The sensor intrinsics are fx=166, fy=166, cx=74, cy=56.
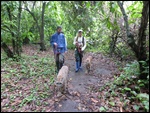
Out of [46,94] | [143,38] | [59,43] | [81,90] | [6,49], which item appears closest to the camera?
[143,38]

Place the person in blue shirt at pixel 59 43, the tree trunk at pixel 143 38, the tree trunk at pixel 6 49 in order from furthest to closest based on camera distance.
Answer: the tree trunk at pixel 6 49
the person in blue shirt at pixel 59 43
the tree trunk at pixel 143 38

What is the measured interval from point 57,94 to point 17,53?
5.13m

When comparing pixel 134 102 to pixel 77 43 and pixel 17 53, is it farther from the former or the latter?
pixel 17 53

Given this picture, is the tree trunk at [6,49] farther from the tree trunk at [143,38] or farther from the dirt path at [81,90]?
the tree trunk at [143,38]

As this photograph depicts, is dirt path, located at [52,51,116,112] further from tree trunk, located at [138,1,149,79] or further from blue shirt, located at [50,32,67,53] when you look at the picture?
tree trunk, located at [138,1,149,79]

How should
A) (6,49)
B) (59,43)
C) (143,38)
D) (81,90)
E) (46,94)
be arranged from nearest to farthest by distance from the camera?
(143,38) → (46,94) → (81,90) → (59,43) → (6,49)

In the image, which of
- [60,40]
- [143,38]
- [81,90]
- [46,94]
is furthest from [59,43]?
[143,38]

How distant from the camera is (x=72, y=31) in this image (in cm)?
1434

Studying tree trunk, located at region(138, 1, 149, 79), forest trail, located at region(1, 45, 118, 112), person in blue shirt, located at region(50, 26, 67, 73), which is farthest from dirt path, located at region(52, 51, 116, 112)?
tree trunk, located at region(138, 1, 149, 79)

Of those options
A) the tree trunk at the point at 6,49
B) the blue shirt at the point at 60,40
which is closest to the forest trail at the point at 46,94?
the blue shirt at the point at 60,40

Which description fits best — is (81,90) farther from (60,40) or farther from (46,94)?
(60,40)

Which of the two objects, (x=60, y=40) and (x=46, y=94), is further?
(x=60, y=40)

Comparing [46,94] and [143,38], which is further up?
[143,38]

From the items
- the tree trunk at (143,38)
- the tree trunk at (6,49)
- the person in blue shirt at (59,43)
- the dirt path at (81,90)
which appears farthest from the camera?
the tree trunk at (6,49)
